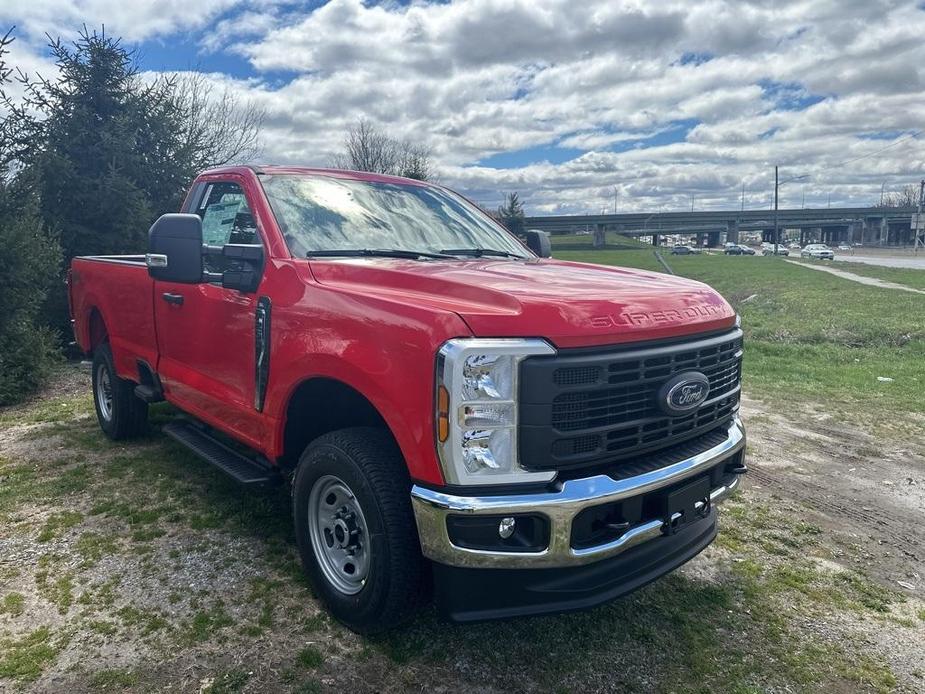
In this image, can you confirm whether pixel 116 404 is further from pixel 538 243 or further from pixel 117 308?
pixel 538 243

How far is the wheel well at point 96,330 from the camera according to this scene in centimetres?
590

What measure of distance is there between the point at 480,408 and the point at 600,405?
1.62 ft

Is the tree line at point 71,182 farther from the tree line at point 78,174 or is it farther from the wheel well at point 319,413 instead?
the wheel well at point 319,413

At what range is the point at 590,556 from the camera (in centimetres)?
249

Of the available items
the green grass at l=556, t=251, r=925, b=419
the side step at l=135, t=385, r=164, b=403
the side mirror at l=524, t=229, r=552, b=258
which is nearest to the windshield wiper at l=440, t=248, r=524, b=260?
the side mirror at l=524, t=229, r=552, b=258

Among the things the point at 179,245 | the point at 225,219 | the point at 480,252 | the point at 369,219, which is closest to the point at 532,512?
the point at 480,252

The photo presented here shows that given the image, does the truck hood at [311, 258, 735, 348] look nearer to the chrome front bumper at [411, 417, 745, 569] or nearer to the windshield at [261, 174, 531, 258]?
the windshield at [261, 174, 531, 258]

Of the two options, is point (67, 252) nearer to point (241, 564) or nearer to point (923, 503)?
point (241, 564)

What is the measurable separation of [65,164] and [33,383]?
3.79 meters

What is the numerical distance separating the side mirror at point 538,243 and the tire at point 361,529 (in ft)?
8.49

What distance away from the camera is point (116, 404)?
5605 millimetres

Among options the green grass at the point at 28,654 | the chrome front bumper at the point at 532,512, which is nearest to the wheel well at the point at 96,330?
the green grass at the point at 28,654

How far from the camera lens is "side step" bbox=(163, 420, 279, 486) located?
360 centimetres

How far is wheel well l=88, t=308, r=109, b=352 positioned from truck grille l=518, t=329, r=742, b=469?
15.7ft
